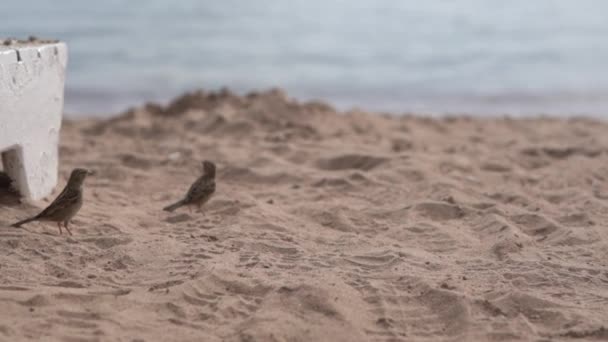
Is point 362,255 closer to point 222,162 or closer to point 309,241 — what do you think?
point 309,241

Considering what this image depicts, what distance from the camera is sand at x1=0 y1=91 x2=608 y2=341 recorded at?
4.56 metres

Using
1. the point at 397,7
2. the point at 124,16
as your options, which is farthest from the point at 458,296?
the point at 397,7

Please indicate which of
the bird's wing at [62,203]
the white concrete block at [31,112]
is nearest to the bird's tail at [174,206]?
the white concrete block at [31,112]

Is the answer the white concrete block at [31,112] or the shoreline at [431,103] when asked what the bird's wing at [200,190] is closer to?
the white concrete block at [31,112]

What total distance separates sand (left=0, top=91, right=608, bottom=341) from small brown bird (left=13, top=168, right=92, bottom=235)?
124 millimetres

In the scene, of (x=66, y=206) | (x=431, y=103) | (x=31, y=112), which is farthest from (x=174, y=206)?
(x=431, y=103)

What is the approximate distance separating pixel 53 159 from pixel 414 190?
3125mm

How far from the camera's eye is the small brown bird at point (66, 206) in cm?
583

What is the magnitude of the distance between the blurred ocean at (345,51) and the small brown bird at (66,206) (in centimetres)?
960

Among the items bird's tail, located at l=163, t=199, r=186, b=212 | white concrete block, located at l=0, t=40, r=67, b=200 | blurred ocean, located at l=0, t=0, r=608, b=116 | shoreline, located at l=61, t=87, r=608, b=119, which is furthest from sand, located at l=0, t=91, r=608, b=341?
blurred ocean, located at l=0, t=0, r=608, b=116

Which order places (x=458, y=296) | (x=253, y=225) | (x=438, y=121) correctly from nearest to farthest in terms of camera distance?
(x=458, y=296) < (x=253, y=225) < (x=438, y=121)

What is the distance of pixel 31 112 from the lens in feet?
20.4

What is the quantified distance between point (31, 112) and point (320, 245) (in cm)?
232

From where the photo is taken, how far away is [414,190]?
25.1 feet
